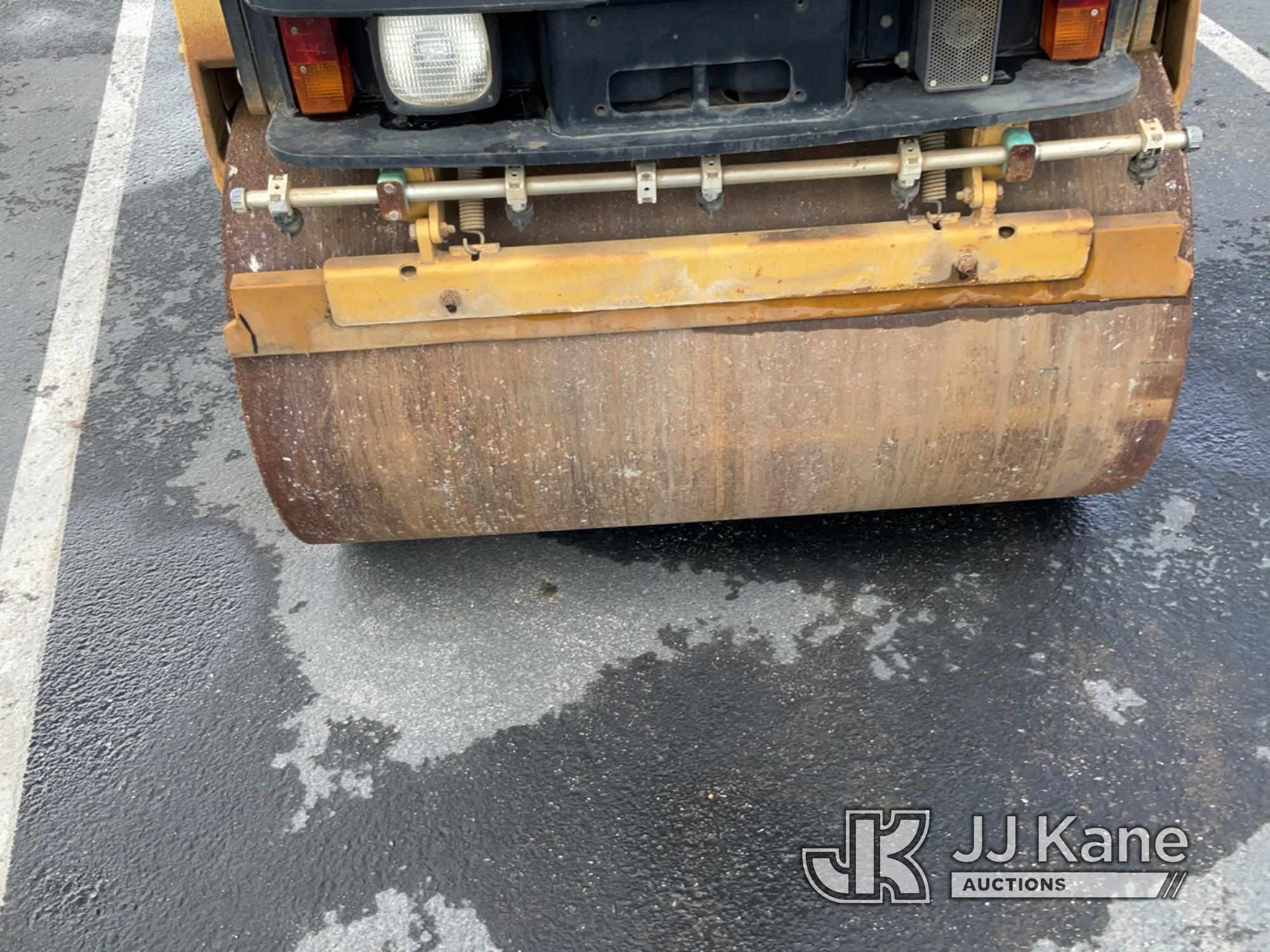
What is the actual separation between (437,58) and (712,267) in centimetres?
61

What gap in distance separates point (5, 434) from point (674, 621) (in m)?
2.25

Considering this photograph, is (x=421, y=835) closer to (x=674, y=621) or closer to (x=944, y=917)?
(x=674, y=621)

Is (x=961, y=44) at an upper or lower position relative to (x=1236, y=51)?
upper

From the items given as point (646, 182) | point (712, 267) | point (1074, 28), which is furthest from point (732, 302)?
point (1074, 28)

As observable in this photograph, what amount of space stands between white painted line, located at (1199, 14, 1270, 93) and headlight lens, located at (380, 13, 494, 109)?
168 inches

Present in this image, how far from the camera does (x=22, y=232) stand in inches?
180

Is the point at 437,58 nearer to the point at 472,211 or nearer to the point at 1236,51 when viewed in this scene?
the point at 472,211

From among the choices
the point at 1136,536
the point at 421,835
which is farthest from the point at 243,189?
the point at 1136,536

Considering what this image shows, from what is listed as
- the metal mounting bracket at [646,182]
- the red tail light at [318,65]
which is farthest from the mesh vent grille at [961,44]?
the red tail light at [318,65]

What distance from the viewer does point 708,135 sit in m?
1.92

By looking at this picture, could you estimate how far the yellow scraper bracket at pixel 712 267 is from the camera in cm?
212

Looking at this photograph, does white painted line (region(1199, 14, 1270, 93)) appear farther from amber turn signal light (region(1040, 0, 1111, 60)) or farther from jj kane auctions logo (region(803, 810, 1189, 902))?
jj kane auctions logo (region(803, 810, 1189, 902))

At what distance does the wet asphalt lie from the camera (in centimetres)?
225

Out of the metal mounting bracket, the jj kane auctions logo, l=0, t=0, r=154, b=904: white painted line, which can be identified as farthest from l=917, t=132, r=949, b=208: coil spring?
l=0, t=0, r=154, b=904: white painted line
